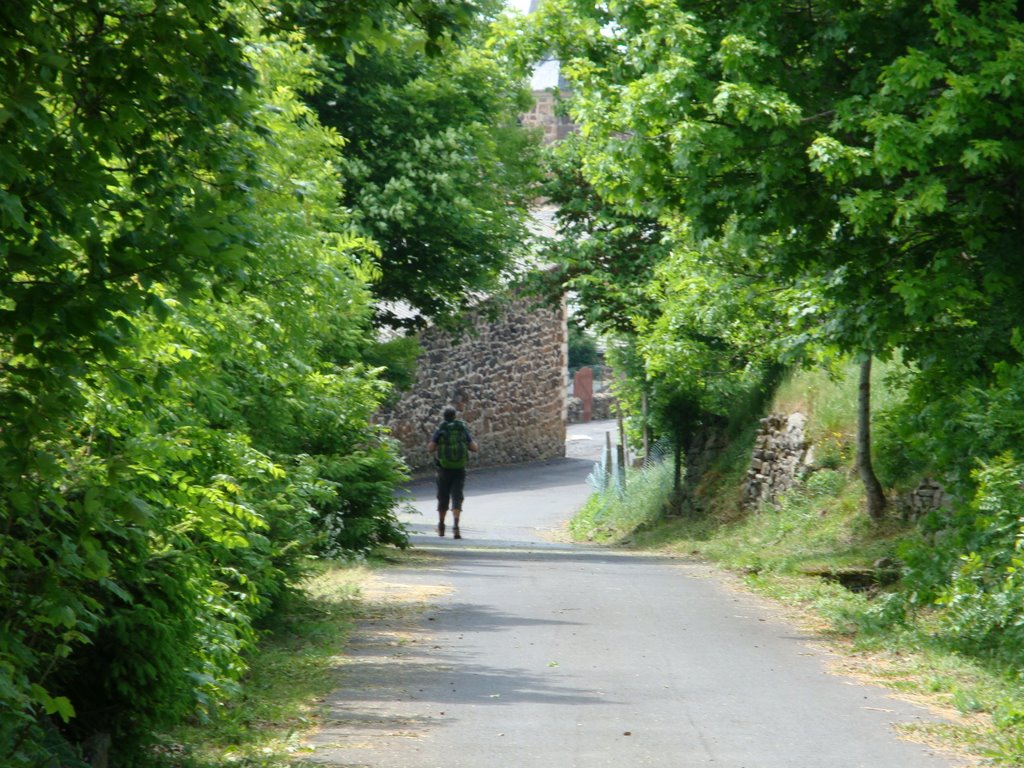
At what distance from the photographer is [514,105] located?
80.5 ft

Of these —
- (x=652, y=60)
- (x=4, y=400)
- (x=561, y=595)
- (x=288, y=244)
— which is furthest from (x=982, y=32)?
(x=4, y=400)

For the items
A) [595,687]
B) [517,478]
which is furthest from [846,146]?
[517,478]

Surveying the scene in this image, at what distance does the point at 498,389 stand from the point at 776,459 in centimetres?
1840

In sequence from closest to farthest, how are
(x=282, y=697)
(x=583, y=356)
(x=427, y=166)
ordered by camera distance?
(x=282, y=697) → (x=427, y=166) → (x=583, y=356)

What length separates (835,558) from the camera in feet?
50.4

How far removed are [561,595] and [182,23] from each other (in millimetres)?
9284

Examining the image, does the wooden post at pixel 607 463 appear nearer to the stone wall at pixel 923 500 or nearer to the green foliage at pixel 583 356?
the stone wall at pixel 923 500

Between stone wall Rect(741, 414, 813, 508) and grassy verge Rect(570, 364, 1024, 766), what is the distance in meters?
0.27

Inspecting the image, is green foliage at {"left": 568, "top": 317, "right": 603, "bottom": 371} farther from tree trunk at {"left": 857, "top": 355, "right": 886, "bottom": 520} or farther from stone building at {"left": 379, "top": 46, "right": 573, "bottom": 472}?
tree trunk at {"left": 857, "top": 355, "right": 886, "bottom": 520}

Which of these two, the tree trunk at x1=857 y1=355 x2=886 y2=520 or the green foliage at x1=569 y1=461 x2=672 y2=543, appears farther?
the green foliage at x1=569 y1=461 x2=672 y2=543

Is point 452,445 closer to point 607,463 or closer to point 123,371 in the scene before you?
point 607,463

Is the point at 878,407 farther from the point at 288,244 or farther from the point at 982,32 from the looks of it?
the point at 288,244

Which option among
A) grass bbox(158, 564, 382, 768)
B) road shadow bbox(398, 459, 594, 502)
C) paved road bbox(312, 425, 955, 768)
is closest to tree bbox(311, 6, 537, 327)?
paved road bbox(312, 425, 955, 768)

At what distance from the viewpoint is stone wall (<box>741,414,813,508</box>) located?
1986cm
